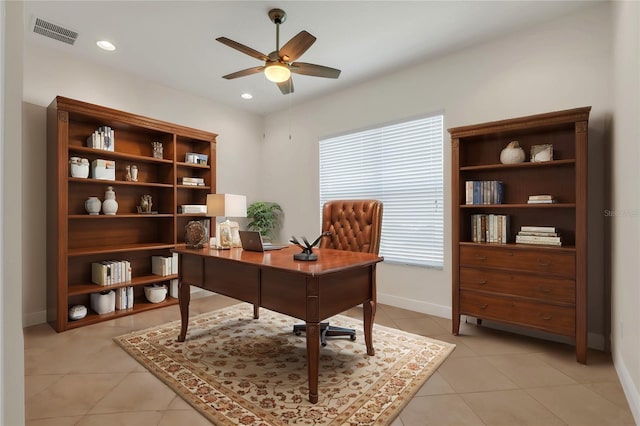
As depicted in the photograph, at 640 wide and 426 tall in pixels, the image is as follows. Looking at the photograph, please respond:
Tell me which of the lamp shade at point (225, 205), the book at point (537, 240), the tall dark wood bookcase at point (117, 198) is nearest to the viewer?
the book at point (537, 240)

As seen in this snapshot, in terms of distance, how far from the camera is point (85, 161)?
11.2 feet

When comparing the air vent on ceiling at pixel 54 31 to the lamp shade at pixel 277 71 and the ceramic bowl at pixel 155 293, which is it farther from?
the ceramic bowl at pixel 155 293

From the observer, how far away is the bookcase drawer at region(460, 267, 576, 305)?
8.28 ft

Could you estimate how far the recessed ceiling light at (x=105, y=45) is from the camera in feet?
10.6

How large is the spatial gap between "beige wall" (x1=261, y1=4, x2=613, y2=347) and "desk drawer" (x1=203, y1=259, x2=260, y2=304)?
2.15 metres

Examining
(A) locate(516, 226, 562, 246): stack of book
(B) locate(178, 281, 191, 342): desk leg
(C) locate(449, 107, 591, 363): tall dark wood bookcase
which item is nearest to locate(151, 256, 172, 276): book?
(B) locate(178, 281, 191, 342): desk leg

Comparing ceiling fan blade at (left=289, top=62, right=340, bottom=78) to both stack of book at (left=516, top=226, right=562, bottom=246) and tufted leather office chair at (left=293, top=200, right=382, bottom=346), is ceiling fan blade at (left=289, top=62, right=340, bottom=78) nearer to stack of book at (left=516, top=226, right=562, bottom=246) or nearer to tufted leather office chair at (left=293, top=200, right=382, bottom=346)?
tufted leather office chair at (left=293, top=200, right=382, bottom=346)

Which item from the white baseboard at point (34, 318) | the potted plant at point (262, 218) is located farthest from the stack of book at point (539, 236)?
the white baseboard at point (34, 318)

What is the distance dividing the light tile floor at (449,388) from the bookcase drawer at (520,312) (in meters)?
0.23

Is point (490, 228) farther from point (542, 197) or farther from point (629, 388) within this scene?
point (629, 388)

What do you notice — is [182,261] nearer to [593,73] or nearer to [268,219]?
[268,219]

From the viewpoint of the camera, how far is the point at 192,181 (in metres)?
4.32

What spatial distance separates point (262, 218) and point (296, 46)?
3.00m

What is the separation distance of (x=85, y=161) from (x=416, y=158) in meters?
3.51
